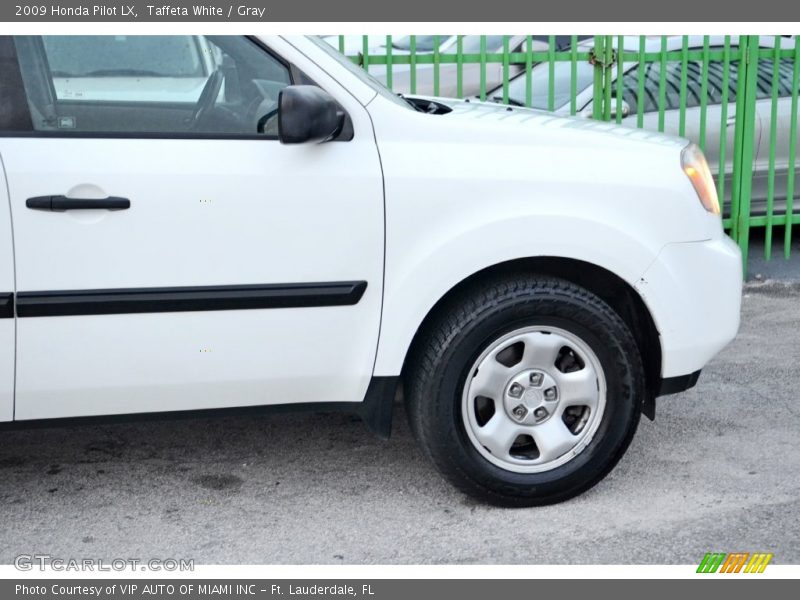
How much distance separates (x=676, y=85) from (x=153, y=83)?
4.32 meters

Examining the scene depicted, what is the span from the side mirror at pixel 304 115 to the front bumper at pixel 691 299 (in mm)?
1145

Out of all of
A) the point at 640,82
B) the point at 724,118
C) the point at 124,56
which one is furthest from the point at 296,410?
the point at 724,118

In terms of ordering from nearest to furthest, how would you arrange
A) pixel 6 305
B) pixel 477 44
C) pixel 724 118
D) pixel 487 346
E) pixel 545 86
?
1. pixel 6 305
2. pixel 487 346
3. pixel 724 118
4. pixel 545 86
5. pixel 477 44

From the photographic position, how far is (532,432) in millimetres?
3771

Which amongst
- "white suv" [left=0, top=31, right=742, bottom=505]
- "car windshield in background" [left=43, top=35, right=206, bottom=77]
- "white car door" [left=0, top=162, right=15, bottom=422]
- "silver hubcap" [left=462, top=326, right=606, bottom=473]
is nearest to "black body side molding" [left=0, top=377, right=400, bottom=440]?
"white suv" [left=0, top=31, right=742, bottom=505]

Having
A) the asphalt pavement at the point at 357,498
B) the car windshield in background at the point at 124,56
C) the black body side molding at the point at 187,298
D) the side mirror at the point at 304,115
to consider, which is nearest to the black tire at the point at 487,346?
the asphalt pavement at the point at 357,498

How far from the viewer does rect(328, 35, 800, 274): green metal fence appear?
670 centimetres

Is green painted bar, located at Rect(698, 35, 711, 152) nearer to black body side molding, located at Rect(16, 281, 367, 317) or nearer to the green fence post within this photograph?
the green fence post

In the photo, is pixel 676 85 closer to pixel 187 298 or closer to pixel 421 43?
pixel 421 43

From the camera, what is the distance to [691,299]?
3783mm

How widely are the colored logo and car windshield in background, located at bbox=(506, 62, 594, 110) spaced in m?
4.04

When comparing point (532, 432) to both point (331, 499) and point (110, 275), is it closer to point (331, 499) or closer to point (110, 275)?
point (331, 499)

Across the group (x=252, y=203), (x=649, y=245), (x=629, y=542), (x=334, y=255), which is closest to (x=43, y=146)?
(x=252, y=203)

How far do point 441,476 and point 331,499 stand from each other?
15.7 inches
